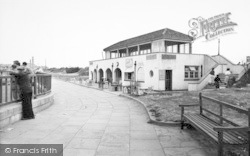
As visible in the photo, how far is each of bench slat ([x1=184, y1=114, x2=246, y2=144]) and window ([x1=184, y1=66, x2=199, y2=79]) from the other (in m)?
19.9

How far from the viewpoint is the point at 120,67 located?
29.8 meters

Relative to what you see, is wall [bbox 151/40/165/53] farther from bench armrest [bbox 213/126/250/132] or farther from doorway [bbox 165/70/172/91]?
bench armrest [bbox 213/126/250/132]

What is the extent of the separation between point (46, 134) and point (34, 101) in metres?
3.38

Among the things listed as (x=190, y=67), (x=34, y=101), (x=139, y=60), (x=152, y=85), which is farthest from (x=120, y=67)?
(x=34, y=101)

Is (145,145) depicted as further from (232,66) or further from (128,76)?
(232,66)

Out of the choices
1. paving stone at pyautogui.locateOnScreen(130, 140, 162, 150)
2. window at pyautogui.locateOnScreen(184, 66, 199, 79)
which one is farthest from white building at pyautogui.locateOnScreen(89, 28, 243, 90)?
paving stone at pyautogui.locateOnScreen(130, 140, 162, 150)

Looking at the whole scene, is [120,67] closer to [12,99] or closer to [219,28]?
[219,28]

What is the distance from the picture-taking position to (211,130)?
462 centimetres

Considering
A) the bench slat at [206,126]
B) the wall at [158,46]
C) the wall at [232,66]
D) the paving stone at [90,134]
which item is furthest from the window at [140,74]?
the bench slat at [206,126]

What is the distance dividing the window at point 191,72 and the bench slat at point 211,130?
19881 millimetres

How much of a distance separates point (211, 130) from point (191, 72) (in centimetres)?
2193

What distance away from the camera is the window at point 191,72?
25297 millimetres

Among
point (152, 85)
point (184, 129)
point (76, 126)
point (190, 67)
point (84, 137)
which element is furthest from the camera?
point (190, 67)

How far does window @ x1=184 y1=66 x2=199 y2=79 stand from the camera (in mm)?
25297
